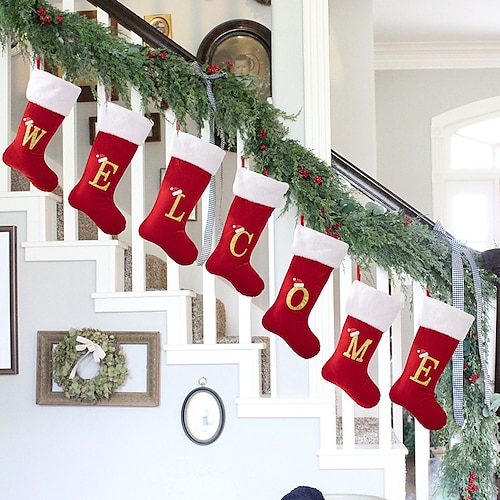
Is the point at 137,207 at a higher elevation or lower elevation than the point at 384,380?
higher

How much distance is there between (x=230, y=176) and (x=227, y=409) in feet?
4.61

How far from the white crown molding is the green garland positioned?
136 inches

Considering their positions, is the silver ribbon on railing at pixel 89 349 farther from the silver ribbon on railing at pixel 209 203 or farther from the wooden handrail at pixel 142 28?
the wooden handrail at pixel 142 28

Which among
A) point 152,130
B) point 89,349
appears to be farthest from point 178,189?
point 152,130

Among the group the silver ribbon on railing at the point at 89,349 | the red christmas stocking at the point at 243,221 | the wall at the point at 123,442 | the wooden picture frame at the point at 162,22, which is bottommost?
the wall at the point at 123,442

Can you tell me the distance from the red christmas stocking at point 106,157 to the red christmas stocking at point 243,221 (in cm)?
37

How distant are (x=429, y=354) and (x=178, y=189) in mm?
939

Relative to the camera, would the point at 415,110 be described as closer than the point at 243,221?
No

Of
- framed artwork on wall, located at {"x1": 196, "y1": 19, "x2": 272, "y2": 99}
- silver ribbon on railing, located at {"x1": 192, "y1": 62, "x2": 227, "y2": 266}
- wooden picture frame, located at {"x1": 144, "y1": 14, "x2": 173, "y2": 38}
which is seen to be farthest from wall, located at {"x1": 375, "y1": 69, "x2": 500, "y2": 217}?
silver ribbon on railing, located at {"x1": 192, "y1": 62, "x2": 227, "y2": 266}

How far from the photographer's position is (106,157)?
8.79 feet

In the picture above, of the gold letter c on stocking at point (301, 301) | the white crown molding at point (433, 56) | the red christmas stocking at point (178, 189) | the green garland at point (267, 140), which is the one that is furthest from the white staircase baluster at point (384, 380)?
the white crown molding at point (433, 56)

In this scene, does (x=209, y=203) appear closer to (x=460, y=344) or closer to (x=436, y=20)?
(x=460, y=344)

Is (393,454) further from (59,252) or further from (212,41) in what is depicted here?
(212,41)

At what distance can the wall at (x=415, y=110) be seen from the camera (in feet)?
19.9
